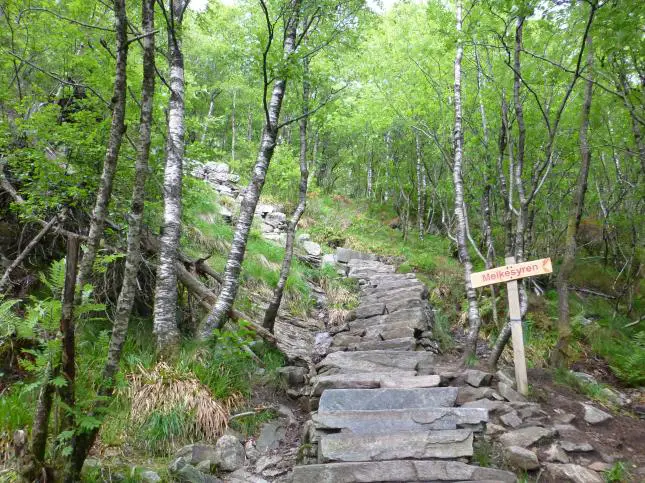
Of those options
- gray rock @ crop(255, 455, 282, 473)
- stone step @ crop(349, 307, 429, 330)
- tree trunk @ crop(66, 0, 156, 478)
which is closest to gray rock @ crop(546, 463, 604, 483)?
gray rock @ crop(255, 455, 282, 473)

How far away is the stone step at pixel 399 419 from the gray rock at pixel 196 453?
110cm

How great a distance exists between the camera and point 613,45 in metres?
5.50

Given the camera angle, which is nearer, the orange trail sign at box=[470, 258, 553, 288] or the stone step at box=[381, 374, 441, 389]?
the orange trail sign at box=[470, 258, 553, 288]

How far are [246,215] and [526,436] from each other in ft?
14.9

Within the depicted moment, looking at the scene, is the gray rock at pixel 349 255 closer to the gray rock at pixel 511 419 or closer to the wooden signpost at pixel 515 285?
the wooden signpost at pixel 515 285

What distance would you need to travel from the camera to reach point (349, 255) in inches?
565

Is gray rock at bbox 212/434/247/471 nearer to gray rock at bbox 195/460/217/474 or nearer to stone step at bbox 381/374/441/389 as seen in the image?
gray rock at bbox 195/460/217/474

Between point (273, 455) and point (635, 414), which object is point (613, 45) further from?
point (273, 455)

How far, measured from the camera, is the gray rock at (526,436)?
157 inches

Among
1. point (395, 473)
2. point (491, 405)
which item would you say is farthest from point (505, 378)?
point (395, 473)

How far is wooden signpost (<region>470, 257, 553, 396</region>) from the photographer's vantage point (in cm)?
501

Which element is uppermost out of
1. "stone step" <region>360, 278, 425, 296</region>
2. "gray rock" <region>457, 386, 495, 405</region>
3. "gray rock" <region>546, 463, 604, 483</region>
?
"stone step" <region>360, 278, 425, 296</region>

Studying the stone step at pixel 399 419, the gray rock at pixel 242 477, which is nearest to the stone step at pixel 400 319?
the stone step at pixel 399 419

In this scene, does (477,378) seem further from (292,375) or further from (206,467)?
(206,467)
